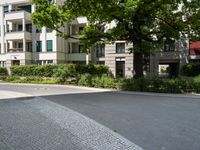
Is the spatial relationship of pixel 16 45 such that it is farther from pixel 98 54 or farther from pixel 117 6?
pixel 117 6

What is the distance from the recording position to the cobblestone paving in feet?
19.2

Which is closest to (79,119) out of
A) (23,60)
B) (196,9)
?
(196,9)

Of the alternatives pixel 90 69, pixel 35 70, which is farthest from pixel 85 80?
pixel 35 70

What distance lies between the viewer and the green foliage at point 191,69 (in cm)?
2831

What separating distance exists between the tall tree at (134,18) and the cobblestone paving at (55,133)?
402 inches

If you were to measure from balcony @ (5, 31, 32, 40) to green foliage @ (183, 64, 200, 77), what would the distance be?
24853 millimetres

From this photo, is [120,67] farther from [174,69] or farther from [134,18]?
[134,18]

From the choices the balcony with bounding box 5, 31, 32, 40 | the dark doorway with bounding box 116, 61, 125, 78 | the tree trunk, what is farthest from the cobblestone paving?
the balcony with bounding box 5, 31, 32, 40

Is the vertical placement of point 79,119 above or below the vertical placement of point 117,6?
below

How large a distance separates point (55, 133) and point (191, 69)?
2468 centimetres

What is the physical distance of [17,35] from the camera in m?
40.6

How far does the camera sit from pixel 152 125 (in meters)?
7.99

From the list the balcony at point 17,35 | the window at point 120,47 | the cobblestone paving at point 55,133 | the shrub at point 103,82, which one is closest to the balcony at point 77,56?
the balcony at point 17,35

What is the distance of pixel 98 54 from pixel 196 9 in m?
21.7
